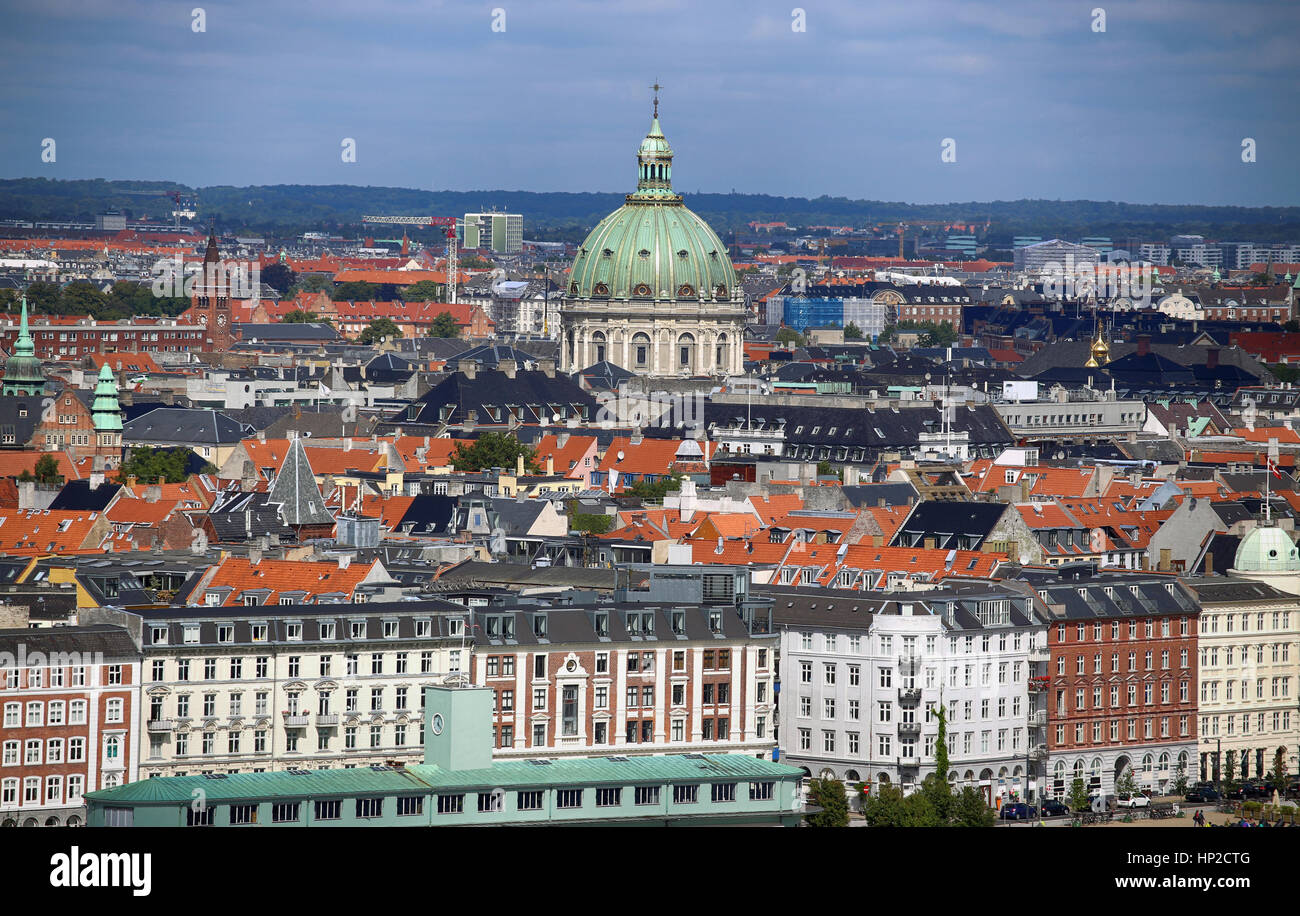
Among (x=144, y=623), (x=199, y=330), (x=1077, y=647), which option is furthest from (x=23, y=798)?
(x=199, y=330)

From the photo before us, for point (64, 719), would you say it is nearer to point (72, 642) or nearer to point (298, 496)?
point (72, 642)

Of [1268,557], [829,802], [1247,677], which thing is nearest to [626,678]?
[829,802]

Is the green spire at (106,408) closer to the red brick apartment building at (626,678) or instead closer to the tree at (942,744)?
the red brick apartment building at (626,678)

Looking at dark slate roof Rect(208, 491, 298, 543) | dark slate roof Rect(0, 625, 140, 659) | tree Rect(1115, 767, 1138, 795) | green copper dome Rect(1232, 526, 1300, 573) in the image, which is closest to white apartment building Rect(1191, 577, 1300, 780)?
green copper dome Rect(1232, 526, 1300, 573)

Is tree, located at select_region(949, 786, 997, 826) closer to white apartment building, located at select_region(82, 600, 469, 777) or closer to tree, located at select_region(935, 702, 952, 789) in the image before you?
tree, located at select_region(935, 702, 952, 789)

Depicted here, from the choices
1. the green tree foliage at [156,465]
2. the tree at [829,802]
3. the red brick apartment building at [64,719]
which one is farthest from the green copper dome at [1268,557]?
the green tree foliage at [156,465]

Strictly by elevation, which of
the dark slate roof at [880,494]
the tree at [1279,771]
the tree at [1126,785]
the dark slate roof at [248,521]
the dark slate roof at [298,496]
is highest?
the dark slate roof at [298,496]
